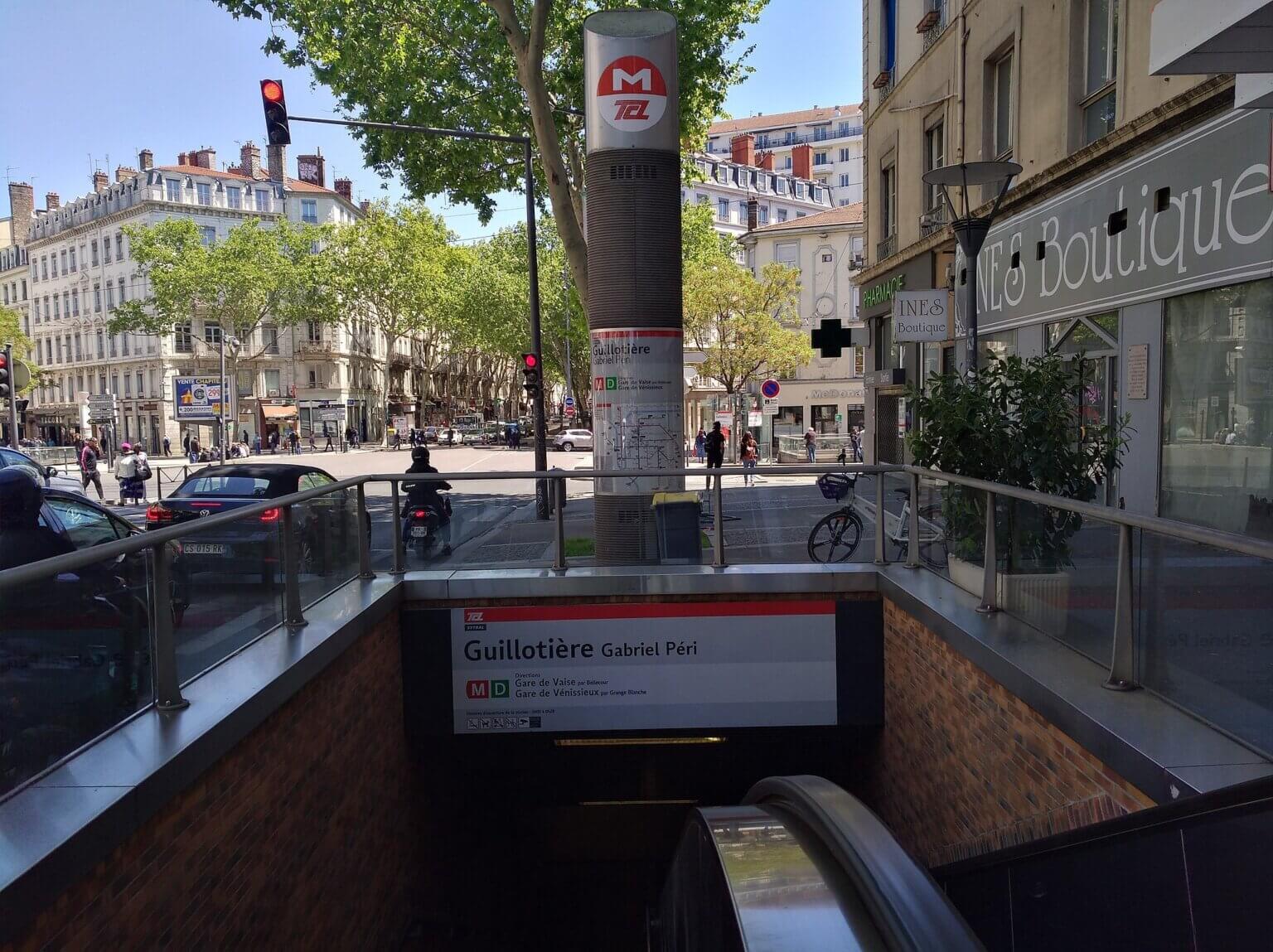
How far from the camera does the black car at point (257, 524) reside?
5.13m

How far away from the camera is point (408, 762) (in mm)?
8172

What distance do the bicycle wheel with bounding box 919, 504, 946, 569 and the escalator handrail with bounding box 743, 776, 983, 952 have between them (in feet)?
13.0

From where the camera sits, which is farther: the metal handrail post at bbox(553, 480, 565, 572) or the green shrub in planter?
the metal handrail post at bbox(553, 480, 565, 572)

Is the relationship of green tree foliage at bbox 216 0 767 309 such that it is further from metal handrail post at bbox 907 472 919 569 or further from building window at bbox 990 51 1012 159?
metal handrail post at bbox 907 472 919 569

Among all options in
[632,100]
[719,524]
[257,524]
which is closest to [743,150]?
[632,100]

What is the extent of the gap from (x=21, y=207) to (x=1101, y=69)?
3925 inches

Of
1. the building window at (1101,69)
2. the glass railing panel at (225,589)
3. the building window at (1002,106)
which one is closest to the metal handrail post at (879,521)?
the glass railing panel at (225,589)

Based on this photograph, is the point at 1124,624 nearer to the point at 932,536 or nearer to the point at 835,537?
the point at 932,536

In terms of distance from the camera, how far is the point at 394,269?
61.8 meters

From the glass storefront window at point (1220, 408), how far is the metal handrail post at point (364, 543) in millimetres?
7496

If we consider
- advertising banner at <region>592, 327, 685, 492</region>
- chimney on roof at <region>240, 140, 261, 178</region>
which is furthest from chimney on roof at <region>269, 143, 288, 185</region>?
advertising banner at <region>592, 327, 685, 492</region>

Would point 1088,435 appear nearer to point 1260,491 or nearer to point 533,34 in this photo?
point 1260,491

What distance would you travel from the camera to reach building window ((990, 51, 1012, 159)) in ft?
50.4

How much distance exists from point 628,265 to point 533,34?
4609mm
